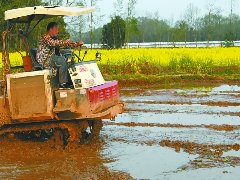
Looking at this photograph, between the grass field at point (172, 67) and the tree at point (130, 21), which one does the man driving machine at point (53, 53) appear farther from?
the tree at point (130, 21)

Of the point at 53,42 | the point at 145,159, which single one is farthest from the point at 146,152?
the point at 53,42

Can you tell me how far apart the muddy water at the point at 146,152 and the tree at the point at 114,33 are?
107ft

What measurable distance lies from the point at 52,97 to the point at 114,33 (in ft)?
122

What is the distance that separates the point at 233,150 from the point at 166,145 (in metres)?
1.25

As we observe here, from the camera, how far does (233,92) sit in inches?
709

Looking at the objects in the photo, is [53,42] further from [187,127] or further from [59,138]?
[187,127]

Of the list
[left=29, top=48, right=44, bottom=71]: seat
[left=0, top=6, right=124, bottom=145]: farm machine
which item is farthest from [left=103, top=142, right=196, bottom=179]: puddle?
[left=29, top=48, right=44, bottom=71]: seat

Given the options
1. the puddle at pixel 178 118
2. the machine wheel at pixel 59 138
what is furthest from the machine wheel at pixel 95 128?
the puddle at pixel 178 118

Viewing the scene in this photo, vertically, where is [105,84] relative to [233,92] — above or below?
above

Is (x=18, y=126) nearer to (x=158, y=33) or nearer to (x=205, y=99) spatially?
(x=205, y=99)

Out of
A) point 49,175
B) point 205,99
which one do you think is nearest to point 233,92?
point 205,99

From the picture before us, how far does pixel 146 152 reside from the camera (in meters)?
8.78

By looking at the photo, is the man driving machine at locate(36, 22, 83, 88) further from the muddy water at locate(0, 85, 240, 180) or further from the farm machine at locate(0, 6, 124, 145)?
the muddy water at locate(0, 85, 240, 180)

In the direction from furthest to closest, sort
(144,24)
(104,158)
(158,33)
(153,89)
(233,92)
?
(144,24)
(158,33)
(153,89)
(233,92)
(104,158)
